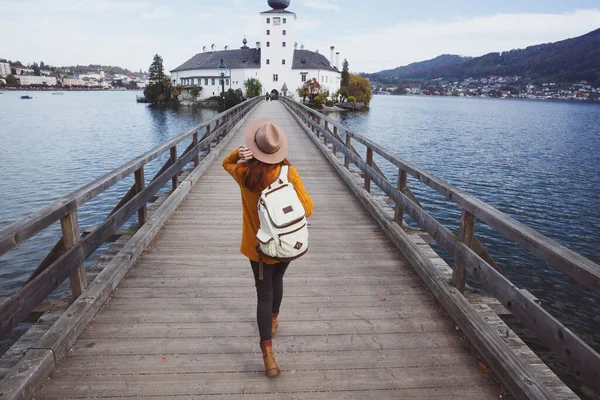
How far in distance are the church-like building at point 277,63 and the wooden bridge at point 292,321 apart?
266ft

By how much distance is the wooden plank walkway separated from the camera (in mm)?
2998

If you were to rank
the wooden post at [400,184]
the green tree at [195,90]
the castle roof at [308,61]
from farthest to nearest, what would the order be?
the green tree at [195,90] → the castle roof at [308,61] → the wooden post at [400,184]

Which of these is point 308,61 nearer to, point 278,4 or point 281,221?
point 278,4

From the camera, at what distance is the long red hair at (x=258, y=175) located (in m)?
2.82

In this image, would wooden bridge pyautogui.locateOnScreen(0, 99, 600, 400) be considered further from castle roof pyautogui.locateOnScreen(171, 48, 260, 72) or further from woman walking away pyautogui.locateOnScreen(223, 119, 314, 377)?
castle roof pyautogui.locateOnScreen(171, 48, 260, 72)

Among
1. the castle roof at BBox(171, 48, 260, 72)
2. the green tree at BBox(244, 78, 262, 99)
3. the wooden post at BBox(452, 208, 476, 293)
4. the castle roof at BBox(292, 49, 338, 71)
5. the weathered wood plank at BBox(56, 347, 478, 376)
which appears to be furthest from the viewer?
the castle roof at BBox(171, 48, 260, 72)

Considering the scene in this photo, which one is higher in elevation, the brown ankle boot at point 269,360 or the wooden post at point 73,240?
the wooden post at point 73,240

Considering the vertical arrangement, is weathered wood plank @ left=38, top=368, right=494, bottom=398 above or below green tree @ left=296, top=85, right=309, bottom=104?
below

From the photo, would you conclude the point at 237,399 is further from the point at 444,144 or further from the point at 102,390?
the point at 444,144

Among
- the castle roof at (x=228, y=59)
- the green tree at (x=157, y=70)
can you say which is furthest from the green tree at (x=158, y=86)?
the castle roof at (x=228, y=59)

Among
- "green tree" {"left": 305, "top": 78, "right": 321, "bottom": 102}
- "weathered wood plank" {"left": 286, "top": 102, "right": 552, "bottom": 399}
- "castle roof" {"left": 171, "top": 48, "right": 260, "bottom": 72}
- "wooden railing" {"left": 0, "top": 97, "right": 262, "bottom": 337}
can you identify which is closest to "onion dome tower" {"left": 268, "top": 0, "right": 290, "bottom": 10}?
"castle roof" {"left": 171, "top": 48, "right": 260, "bottom": 72}

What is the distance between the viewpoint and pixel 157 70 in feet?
334

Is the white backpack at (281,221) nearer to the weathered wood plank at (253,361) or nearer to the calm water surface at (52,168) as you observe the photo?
the weathered wood plank at (253,361)

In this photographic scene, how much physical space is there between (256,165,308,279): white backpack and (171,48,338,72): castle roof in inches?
3424
